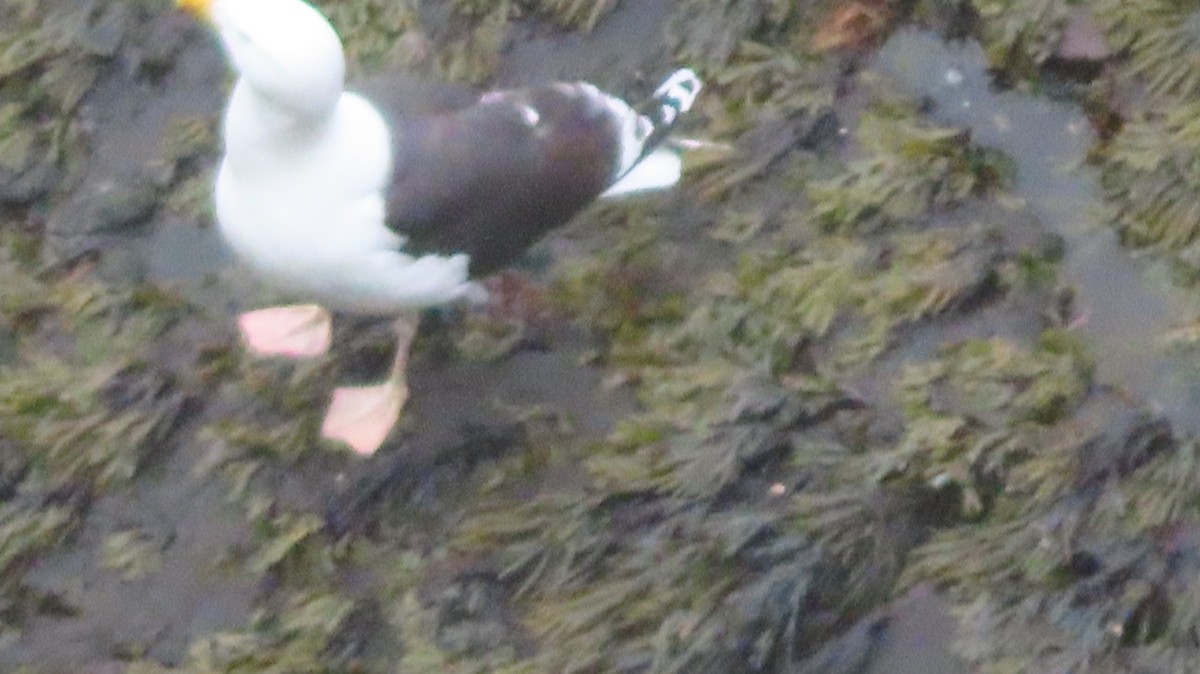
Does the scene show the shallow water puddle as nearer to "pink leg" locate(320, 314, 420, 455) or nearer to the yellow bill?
"pink leg" locate(320, 314, 420, 455)

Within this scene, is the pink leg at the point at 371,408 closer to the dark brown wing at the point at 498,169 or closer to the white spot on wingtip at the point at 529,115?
the dark brown wing at the point at 498,169

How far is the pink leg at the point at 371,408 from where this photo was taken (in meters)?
2.36

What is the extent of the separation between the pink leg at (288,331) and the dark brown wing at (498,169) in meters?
0.39

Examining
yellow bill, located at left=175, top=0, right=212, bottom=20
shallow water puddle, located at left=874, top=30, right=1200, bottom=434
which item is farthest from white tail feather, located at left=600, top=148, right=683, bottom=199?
yellow bill, located at left=175, top=0, right=212, bottom=20

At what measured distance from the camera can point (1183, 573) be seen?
6.83ft

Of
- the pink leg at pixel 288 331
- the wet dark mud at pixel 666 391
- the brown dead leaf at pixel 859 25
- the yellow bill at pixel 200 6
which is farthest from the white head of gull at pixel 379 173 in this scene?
the brown dead leaf at pixel 859 25

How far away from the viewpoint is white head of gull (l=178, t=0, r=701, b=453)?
188 centimetres

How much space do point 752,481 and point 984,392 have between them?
16.2 inches

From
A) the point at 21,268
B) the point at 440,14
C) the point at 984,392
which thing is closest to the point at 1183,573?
the point at 984,392

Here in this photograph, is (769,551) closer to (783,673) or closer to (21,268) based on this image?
(783,673)

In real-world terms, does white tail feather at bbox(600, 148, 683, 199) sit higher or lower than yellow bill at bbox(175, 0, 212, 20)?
lower

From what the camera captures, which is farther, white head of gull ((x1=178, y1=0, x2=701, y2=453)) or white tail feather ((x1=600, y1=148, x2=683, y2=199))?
white tail feather ((x1=600, y1=148, x2=683, y2=199))

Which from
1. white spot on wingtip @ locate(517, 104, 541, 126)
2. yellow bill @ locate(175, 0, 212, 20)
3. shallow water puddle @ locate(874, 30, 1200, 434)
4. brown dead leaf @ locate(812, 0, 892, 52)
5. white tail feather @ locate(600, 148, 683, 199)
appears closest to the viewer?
yellow bill @ locate(175, 0, 212, 20)

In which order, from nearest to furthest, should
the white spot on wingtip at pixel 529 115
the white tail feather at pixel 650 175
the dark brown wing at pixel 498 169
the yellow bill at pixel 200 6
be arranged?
the yellow bill at pixel 200 6, the dark brown wing at pixel 498 169, the white spot on wingtip at pixel 529 115, the white tail feather at pixel 650 175
